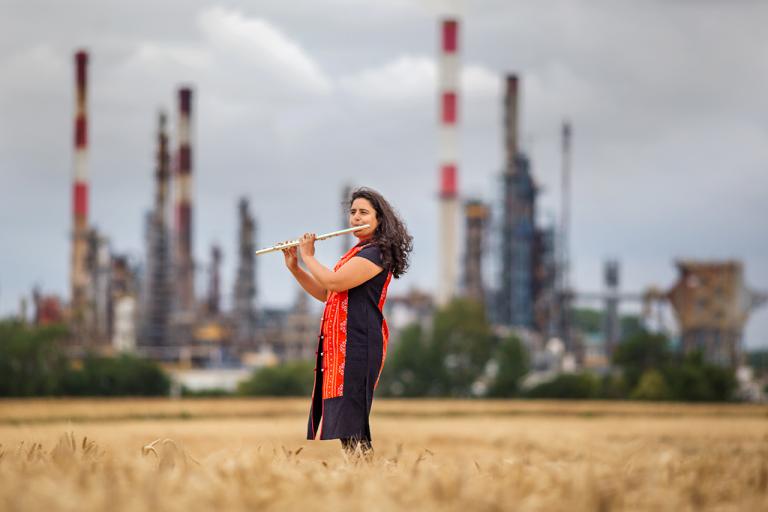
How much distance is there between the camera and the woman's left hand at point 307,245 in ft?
17.0

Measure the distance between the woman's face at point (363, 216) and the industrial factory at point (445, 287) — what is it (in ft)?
162

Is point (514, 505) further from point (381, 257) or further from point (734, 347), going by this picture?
point (734, 347)

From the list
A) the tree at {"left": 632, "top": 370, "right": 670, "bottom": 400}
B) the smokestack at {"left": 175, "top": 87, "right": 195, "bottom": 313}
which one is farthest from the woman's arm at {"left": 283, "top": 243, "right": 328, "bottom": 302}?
the smokestack at {"left": 175, "top": 87, "right": 195, "bottom": 313}

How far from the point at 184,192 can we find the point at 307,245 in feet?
200

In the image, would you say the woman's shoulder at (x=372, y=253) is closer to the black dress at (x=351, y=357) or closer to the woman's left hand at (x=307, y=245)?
the black dress at (x=351, y=357)

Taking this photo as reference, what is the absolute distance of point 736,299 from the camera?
59688mm

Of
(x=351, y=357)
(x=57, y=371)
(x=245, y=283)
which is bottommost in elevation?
(x=57, y=371)

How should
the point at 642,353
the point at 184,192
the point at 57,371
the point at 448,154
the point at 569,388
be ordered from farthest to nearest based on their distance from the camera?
the point at 184,192
the point at 448,154
the point at 642,353
the point at 569,388
the point at 57,371

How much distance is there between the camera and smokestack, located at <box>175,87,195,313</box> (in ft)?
210

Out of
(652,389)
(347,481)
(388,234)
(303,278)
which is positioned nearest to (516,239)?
(652,389)

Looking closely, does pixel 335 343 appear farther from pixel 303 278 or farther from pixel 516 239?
pixel 516 239

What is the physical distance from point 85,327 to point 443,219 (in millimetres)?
17139

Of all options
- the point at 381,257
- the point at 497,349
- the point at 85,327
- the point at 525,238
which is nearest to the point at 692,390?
the point at 497,349

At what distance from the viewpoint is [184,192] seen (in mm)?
65188
